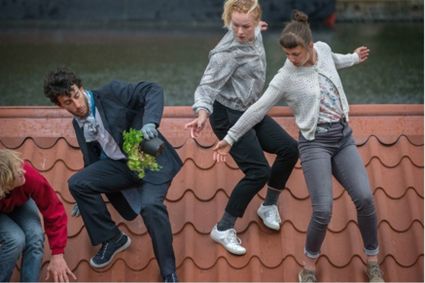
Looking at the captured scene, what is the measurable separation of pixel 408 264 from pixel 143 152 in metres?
1.42

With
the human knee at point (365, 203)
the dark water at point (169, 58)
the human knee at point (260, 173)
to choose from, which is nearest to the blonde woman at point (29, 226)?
the human knee at point (260, 173)

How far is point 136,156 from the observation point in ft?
12.6

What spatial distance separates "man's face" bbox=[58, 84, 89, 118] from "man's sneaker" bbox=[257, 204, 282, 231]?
105 centimetres

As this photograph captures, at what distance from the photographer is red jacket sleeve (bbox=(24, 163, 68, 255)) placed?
3.69 m

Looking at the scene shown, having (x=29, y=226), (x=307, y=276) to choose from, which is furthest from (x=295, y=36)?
(x=29, y=226)

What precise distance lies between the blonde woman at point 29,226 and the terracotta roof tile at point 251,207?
27 centimetres

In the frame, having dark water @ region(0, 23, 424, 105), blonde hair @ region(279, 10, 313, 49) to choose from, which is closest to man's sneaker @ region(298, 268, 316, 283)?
blonde hair @ region(279, 10, 313, 49)

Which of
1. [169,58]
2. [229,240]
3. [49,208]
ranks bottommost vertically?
[169,58]

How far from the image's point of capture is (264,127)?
4.08 m

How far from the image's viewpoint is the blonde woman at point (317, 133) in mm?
3750

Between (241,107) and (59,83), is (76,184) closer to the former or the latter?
(59,83)

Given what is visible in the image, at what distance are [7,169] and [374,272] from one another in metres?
1.77

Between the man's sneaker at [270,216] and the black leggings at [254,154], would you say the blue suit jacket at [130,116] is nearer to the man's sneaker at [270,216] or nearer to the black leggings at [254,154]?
the black leggings at [254,154]

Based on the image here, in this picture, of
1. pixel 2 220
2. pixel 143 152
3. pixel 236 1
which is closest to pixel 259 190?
pixel 143 152
